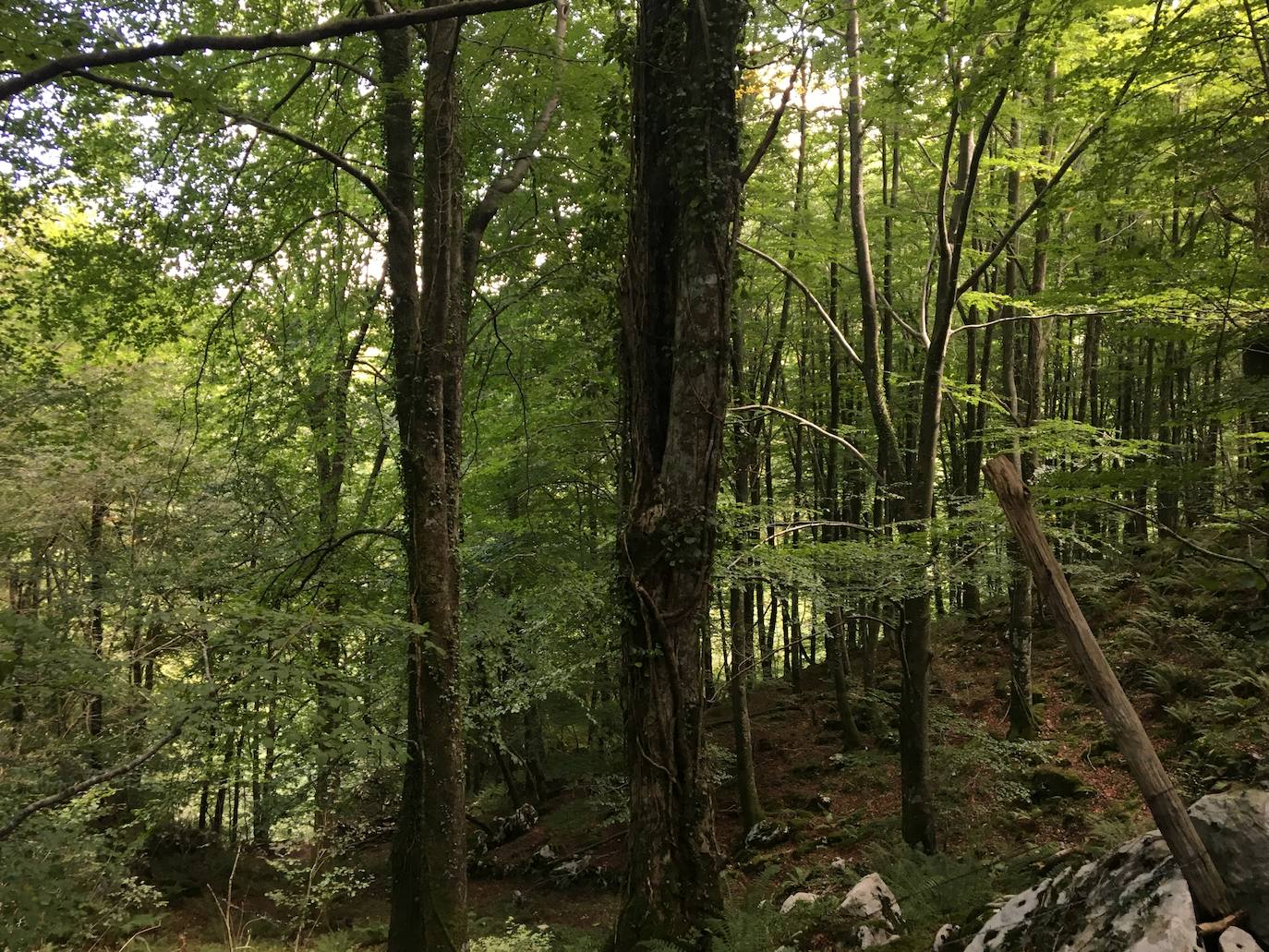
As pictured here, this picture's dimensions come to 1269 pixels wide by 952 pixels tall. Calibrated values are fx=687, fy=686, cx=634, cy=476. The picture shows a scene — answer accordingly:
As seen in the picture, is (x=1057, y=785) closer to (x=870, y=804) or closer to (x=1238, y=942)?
(x=870, y=804)

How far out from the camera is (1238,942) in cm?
200

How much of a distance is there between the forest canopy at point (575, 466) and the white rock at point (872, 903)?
0.11 metres

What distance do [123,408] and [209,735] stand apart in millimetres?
9377

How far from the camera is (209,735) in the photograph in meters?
4.25

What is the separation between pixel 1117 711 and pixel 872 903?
2.21 metres

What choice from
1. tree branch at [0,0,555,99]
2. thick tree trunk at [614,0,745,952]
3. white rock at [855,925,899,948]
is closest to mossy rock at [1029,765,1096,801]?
white rock at [855,925,899,948]

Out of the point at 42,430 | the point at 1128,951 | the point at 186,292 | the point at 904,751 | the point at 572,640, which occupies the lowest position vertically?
the point at 904,751

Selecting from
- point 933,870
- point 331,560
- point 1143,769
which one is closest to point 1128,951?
point 1143,769

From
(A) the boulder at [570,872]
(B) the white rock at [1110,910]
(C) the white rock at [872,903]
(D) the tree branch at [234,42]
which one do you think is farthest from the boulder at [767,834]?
(D) the tree branch at [234,42]

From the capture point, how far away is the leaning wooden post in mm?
2107

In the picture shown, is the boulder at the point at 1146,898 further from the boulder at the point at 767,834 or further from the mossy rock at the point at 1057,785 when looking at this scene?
the boulder at the point at 767,834

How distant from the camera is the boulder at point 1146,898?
2.09 meters

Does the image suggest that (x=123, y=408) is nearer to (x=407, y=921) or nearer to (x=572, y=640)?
(x=572, y=640)

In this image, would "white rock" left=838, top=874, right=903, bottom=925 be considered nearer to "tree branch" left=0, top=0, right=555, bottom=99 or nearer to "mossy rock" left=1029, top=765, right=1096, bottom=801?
"tree branch" left=0, top=0, right=555, bottom=99
